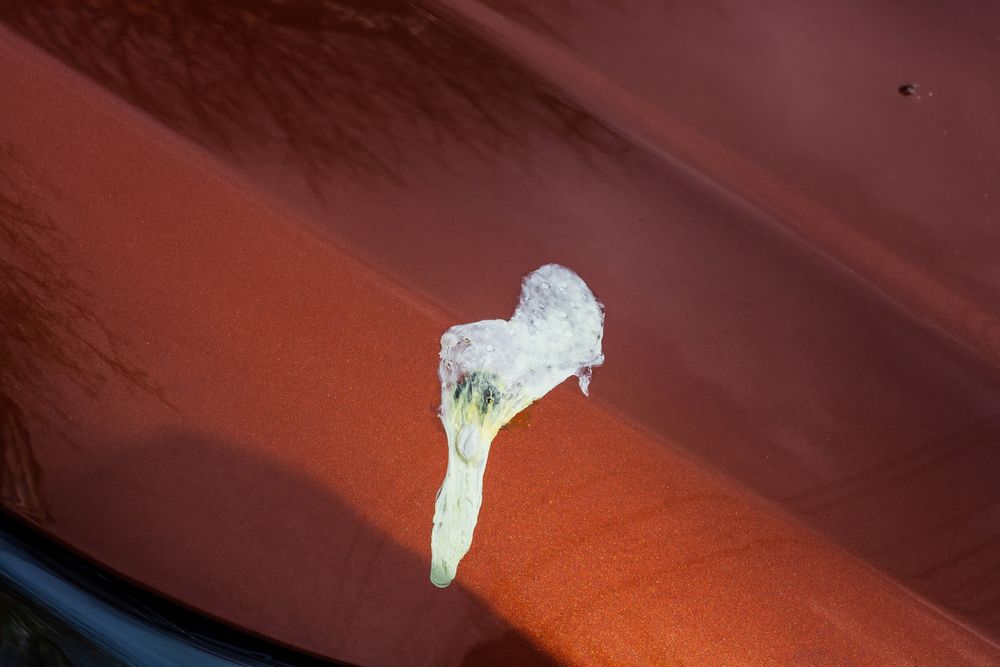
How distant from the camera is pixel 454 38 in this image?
139 cm

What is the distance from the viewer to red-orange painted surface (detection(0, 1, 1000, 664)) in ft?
4.12

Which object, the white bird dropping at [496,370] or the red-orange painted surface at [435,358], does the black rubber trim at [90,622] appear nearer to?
the red-orange painted surface at [435,358]

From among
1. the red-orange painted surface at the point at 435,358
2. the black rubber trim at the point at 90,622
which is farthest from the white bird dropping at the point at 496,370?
the black rubber trim at the point at 90,622

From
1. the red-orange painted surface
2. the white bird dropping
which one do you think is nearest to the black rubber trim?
the red-orange painted surface

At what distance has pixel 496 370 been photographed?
1354 millimetres

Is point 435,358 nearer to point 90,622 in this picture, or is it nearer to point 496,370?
point 496,370

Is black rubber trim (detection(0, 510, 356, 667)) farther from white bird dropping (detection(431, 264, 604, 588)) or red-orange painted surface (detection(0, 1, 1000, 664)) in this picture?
white bird dropping (detection(431, 264, 604, 588))

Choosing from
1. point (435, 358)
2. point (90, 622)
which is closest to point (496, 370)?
point (435, 358)

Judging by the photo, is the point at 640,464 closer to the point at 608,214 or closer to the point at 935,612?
the point at 608,214

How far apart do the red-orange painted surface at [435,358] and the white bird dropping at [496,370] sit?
0.03 m

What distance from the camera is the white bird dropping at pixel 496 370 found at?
1.29 meters

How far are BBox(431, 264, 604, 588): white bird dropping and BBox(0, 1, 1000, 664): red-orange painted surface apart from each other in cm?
3

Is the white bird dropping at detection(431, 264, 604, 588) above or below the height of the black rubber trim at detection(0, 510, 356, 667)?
above

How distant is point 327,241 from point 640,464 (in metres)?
0.69
